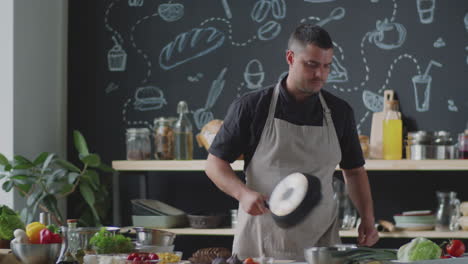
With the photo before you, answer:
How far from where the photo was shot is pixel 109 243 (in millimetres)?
2350

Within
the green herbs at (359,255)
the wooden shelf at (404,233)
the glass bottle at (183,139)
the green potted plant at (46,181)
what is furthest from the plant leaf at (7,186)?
the green herbs at (359,255)

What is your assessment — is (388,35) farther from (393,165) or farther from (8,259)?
(8,259)

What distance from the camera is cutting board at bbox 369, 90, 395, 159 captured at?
13.5 ft

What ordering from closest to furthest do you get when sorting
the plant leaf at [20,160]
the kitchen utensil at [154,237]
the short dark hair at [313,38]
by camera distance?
the kitchen utensil at [154,237] < the short dark hair at [313,38] < the plant leaf at [20,160]

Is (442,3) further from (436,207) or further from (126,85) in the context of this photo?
(126,85)

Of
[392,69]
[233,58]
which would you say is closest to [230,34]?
[233,58]

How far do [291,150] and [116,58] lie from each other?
212cm

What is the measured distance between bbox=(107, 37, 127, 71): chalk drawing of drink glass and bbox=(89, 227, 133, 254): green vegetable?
2482 mm

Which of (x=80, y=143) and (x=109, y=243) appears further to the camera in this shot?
(x=80, y=143)

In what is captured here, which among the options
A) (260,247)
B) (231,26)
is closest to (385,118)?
Result: (231,26)

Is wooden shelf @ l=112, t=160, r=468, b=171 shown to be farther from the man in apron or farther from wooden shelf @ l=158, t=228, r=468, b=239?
the man in apron

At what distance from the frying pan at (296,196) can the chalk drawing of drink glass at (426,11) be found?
213cm

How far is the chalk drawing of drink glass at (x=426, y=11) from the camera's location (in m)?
4.27

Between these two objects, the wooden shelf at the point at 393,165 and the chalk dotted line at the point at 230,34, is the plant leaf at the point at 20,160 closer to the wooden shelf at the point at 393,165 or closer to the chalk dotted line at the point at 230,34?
the wooden shelf at the point at 393,165
